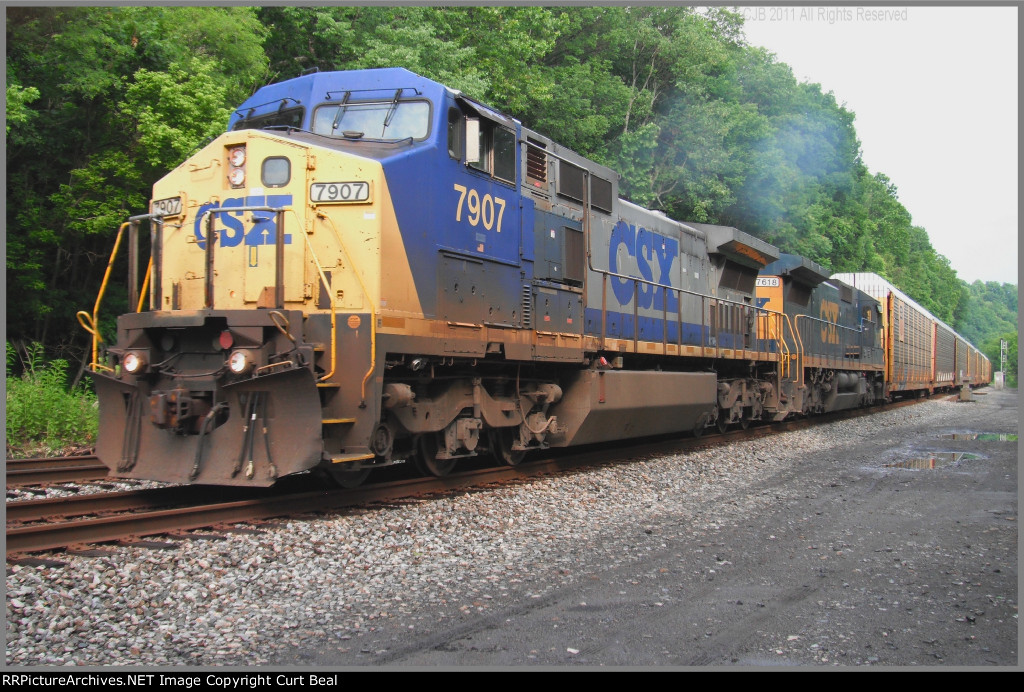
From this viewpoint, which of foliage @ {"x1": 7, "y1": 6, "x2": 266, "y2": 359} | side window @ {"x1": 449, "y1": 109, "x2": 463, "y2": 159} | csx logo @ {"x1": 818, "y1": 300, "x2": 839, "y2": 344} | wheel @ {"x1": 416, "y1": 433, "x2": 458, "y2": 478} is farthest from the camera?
csx logo @ {"x1": 818, "y1": 300, "x2": 839, "y2": 344}

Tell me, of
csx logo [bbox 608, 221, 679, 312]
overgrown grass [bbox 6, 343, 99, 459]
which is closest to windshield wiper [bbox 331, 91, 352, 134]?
csx logo [bbox 608, 221, 679, 312]

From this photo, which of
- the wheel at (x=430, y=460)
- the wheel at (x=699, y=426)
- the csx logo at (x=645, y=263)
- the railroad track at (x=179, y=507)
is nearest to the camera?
the railroad track at (x=179, y=507)

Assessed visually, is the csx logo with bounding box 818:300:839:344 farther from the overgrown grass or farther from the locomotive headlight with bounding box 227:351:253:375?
the locomotive headlight with bounding box 227:351:253:375

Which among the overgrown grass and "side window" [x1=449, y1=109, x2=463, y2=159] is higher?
"side window" [x1=449, y1=109, x2=463, y2=159]

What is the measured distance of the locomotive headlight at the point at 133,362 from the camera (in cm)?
633

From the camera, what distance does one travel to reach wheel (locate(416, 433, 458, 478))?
779cm

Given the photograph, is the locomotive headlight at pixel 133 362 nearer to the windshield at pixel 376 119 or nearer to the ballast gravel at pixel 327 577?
the ballast gravel at pixel 327 577

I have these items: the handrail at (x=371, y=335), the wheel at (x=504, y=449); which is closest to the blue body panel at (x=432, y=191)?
the handrail at (x=371, y=335)

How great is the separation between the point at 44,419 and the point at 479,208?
7174 mm

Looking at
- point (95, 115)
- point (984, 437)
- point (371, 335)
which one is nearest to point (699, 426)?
point (984, 437)

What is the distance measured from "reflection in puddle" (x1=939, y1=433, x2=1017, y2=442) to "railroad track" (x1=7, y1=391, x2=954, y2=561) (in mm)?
10077

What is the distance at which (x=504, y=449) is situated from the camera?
29.6 feet

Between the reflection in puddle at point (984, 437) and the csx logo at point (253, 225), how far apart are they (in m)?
13.3

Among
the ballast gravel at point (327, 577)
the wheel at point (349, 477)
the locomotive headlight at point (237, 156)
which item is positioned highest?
the locomotive headlight at point (237, 156)
